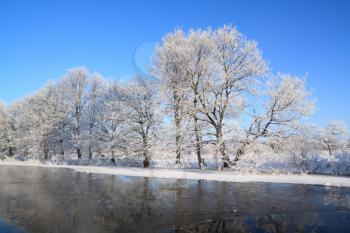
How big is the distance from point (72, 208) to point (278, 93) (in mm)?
21446

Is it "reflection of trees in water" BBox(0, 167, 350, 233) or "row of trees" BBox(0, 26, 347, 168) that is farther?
"row of trees" BBox(0, 26, 347, 168)

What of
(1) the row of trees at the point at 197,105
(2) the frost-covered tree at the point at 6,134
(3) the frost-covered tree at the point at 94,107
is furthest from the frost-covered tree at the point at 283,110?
(2) the frost-covered tree at the point at 6,134

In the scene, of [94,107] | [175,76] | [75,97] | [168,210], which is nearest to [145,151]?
[175,76]

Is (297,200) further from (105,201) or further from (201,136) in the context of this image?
(201,136)

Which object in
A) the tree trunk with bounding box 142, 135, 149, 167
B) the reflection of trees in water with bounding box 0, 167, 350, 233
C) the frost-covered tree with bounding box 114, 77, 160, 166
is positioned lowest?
the reflection of trees in water with bounding box 0, 167, 350, 233

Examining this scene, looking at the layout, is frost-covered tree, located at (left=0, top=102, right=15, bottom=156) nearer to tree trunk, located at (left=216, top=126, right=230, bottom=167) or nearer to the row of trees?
the row of trees

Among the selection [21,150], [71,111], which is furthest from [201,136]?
[21,150]

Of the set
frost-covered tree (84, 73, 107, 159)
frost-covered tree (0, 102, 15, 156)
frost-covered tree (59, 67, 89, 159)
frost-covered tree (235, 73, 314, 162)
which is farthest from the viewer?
frost-covered tree (0, 102, 15, 156)

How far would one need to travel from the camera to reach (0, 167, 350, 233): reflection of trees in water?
27.6 feet

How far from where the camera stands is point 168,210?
10.7 meters

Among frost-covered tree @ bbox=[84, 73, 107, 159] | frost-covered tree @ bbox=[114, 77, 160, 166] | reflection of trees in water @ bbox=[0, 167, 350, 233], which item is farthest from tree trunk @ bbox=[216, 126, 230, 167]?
frost-covered tree @ bbox=[84, 73, 107, 159]

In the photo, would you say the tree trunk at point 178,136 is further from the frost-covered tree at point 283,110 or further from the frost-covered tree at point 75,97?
the frost-covered tree at point 75,97

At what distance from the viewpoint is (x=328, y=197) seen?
1359 cm

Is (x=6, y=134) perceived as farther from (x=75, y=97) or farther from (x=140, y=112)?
(x=140, y=112)
